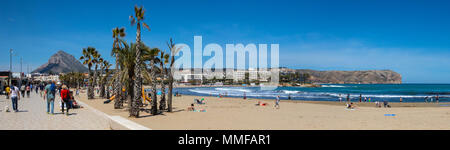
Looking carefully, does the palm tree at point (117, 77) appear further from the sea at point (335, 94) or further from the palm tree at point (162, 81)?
the sea at point (335, 94)

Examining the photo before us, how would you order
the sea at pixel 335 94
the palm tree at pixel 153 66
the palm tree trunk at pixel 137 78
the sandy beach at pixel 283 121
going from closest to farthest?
1. the sandy beach at pixel 283 121
2. the palm tree trunk at pixel 137 78
3. the palm tree at pixel 153 66
4. the sea at pixel 335 94

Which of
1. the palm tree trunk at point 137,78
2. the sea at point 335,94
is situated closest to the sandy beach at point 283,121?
the palm tree trunk at point 137,78

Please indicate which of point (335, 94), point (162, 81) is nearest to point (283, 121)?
point (162, 81)

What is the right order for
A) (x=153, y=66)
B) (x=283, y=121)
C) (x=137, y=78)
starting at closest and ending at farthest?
(x=137, y=78) → (x=283, y=121) → (x=153, y=66)

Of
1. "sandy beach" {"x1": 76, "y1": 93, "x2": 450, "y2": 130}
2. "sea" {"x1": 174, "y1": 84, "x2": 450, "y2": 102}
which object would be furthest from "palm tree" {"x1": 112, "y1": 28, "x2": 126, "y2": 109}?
"sea" {"x1": 174, "y1": 84, "x2": 450, "y2": 102}

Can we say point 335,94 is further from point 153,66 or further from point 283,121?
point 153,66

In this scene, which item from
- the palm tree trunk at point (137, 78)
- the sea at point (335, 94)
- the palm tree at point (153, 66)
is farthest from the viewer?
the sea at point (335, 94)
